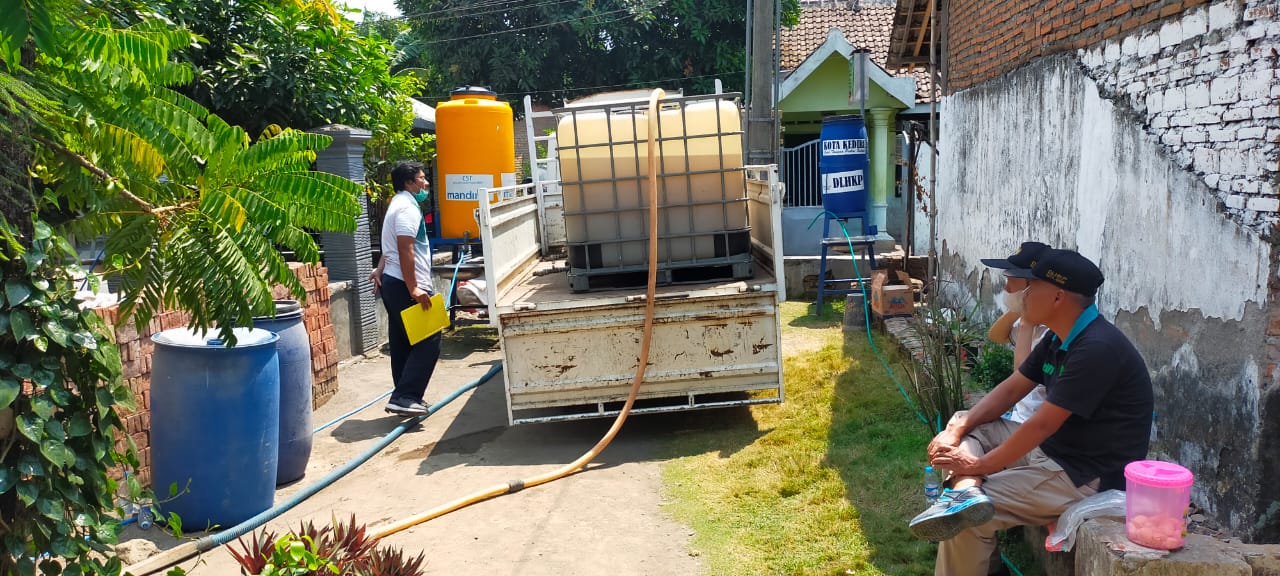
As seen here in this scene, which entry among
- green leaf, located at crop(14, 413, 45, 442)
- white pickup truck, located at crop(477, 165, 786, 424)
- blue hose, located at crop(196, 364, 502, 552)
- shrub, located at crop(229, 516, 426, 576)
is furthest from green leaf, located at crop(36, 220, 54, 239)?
white pickup truck, located at crop(477, 165, 786, 424)

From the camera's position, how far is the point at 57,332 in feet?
8.98

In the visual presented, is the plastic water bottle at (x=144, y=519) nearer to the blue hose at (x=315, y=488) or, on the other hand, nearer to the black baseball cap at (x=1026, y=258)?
the blue hose at (x=315, y=488)

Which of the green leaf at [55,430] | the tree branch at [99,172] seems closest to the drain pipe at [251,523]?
the green leaf at [55,430]

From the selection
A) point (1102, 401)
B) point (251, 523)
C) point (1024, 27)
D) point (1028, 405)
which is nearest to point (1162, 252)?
point (1028, 405)

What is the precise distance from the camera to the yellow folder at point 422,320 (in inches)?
263

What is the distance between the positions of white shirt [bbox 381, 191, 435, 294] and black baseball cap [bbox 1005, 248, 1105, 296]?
4.49 metres

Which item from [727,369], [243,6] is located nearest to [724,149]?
[727,369]

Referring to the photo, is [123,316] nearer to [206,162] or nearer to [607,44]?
[206,162]

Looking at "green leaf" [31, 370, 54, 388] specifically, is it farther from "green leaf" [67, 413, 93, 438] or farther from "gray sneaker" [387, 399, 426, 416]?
"gray sneaker" [387, 399, 426, 416]

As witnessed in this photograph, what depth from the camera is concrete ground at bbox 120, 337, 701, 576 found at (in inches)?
174

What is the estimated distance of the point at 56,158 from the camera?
2.77 metres

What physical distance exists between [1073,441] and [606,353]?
3.15m

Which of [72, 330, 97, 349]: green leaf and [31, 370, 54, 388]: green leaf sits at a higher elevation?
[72, 330, 97, 349]: green leaf

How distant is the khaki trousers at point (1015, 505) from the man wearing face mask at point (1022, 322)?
19.8 inches
